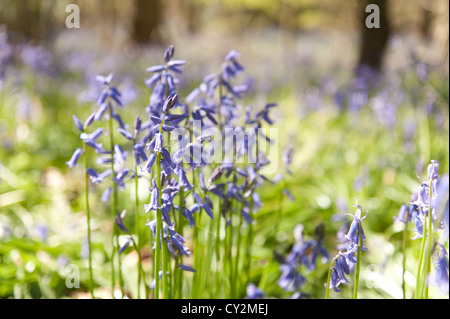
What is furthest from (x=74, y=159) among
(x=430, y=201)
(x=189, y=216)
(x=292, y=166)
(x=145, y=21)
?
(x=145, y=21)

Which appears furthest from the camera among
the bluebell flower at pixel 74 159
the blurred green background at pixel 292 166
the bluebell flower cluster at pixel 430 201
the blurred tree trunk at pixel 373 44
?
the blurred tree trunk at pixel 373 44

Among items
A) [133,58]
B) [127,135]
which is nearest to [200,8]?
[133,58]

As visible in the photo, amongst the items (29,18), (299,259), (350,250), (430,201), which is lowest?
(299,259)

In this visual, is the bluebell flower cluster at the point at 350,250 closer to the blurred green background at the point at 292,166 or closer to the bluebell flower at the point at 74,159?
the blurred green background at the point at 292,166

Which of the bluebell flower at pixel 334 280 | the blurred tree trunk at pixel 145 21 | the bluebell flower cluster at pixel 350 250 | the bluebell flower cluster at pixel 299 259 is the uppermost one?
the blurred tree trunk at pixel 145 21

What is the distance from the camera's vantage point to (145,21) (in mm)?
13648

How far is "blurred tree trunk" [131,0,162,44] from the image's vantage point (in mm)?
13578

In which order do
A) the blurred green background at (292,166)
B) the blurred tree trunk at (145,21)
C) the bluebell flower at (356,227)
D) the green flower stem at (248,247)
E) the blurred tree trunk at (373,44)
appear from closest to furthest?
the bluebell flower at (356,227) → the green flower stem at (248,247) → the blurred green background at (292,166) → the blurred tree trunk at (373,44) → the blurred tree trunk at (145,21)

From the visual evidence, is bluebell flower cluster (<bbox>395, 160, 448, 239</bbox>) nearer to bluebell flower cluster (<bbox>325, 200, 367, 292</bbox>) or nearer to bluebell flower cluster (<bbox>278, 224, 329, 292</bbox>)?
bluebell flower cluster (<bbox>325, 200, 367, 292</bbox>)

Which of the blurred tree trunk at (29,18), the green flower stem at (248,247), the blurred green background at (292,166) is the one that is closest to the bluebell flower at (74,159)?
the green flower stem at (248,247)

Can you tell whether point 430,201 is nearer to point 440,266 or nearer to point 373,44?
point 440,266

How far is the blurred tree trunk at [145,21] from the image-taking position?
535 inches
